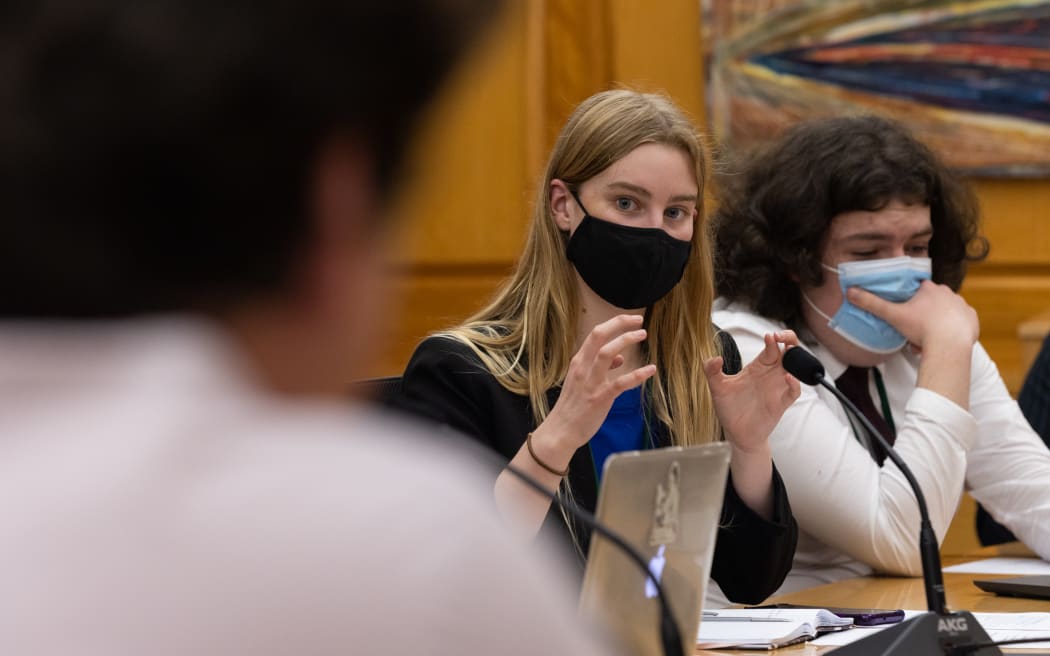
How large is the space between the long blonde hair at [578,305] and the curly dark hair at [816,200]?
13.7 inches

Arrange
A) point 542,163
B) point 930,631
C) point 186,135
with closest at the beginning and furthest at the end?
point 186,135
point 930,631
point 542,163

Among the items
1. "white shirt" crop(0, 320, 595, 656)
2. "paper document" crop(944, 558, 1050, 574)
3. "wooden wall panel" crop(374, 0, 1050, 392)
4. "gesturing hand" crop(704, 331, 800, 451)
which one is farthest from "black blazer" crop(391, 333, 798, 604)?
"wooden wall panel" crop(374, 0, 1050, 392)

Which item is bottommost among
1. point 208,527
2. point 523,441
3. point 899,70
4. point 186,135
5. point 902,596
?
point 902,596

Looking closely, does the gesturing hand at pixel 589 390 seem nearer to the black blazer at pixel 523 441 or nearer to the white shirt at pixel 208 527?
the black blazer at pixel 523 441

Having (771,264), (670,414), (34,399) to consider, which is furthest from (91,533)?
(771,264)

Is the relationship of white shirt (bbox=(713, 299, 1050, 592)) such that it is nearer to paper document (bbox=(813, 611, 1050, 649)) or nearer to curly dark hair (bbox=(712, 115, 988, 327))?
curly dark hair (bbox=(712, 115, 988, 327))

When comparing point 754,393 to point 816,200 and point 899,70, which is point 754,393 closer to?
point 816,200

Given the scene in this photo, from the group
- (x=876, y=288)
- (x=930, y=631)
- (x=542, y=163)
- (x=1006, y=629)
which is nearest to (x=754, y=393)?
(x=1006, y=629)

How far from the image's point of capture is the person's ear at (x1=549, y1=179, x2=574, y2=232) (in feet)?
6.72

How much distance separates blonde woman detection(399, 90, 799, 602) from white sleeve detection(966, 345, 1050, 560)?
0.63 m

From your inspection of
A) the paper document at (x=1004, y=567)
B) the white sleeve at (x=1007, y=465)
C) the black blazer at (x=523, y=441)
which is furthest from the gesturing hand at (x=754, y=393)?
the white sleeve at (x=1007, y=465)

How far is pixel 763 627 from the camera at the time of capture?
60.9 inches

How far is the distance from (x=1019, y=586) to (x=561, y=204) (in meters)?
0.84

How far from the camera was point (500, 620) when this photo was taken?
45 cm
